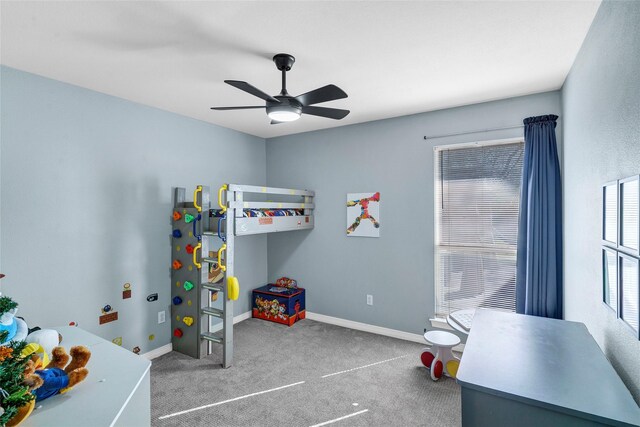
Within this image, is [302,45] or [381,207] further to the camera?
[381,207]

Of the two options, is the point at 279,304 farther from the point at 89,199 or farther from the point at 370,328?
the point at 89,199

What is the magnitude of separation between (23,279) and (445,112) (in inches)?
153

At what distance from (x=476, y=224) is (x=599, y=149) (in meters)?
1.62

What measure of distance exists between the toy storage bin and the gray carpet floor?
0.42 metres

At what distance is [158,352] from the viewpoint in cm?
310

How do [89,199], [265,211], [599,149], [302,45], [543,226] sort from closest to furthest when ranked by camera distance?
[599,149] → [302,45] → [543,226] → [89,199] → [265,211]

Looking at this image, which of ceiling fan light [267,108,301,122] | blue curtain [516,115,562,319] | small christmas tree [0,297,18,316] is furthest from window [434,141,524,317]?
small christmas tree [0,297,18,316]

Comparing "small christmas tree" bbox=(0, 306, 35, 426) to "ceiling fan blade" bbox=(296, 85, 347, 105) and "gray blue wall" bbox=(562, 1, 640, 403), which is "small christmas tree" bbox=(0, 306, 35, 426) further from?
"gray blue wall" bbox=(562, 1, 640, 403)

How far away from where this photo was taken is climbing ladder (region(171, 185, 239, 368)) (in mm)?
2887

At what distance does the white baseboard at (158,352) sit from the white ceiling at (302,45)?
94.8 inches

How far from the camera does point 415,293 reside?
3402 mm

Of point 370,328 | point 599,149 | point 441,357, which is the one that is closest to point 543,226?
point 599,149

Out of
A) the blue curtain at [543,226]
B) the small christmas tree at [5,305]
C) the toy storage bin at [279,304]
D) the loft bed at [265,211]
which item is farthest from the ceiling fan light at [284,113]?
the toy storage bin at [279,304]

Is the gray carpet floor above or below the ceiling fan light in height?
below
